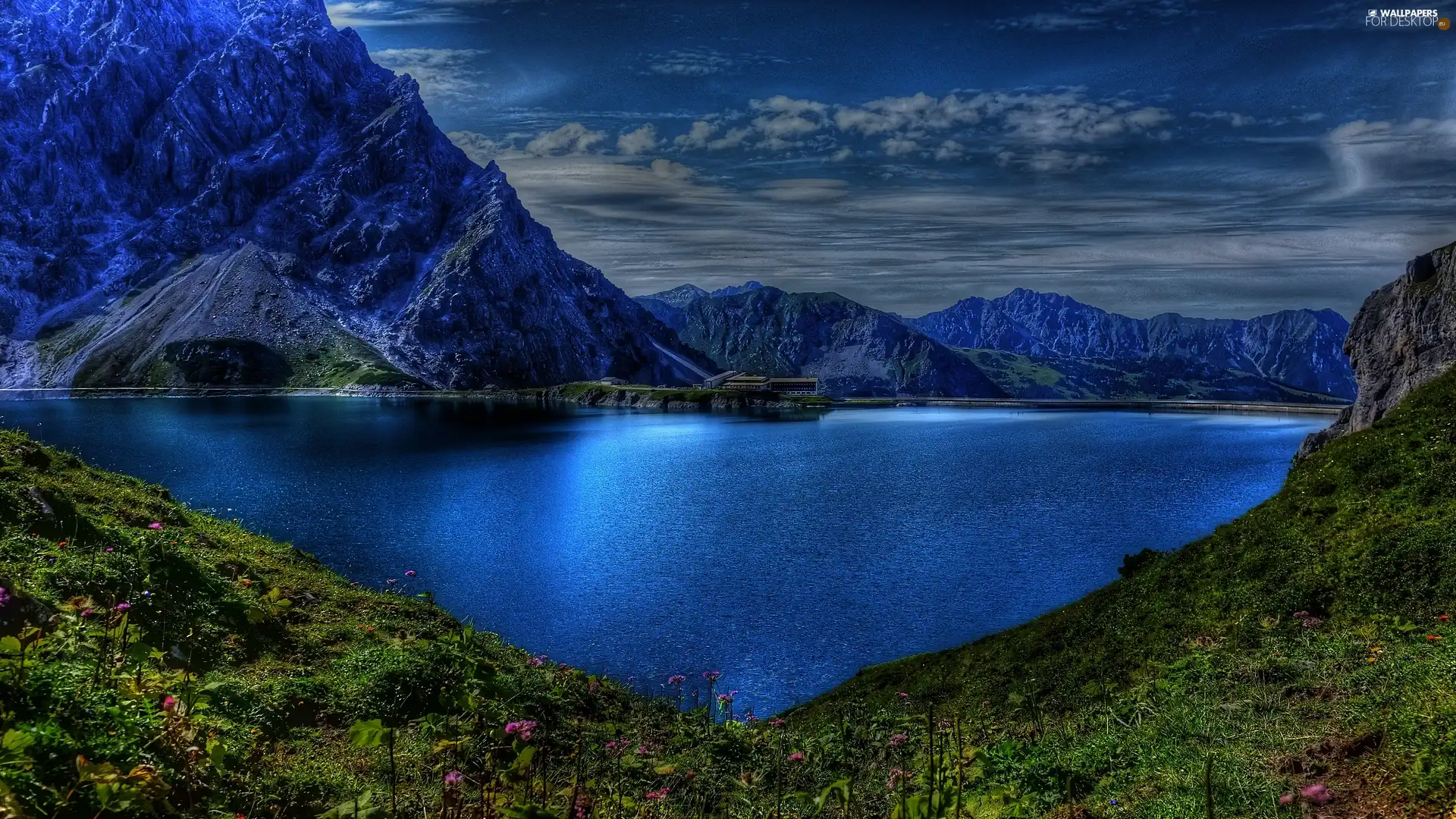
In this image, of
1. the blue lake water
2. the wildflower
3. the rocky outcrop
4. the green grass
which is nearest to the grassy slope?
the green grass

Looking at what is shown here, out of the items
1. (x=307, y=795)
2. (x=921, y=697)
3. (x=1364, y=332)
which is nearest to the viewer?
(x=307, y=795)

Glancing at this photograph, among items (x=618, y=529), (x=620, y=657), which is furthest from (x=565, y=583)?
(x=618, y=529)

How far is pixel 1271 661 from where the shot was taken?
16.3 meters

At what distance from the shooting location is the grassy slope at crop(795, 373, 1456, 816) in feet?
35.1

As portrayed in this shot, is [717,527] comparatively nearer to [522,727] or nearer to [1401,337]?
[1401,337]

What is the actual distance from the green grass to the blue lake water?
36.0 ft

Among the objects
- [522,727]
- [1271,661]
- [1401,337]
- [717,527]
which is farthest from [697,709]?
[1401,337]

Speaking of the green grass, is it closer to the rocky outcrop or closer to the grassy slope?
the grassy slope

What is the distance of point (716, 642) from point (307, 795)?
29.2m

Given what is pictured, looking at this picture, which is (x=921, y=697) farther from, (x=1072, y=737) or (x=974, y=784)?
(x=974, y=784)

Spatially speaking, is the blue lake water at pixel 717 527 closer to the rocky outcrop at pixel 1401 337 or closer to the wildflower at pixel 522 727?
the rocky outcrop at pixel 1401 337

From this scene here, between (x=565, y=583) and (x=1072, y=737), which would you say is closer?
(x=1072, y=737)

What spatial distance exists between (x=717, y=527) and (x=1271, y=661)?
2085 inches

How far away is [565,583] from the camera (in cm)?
4850
